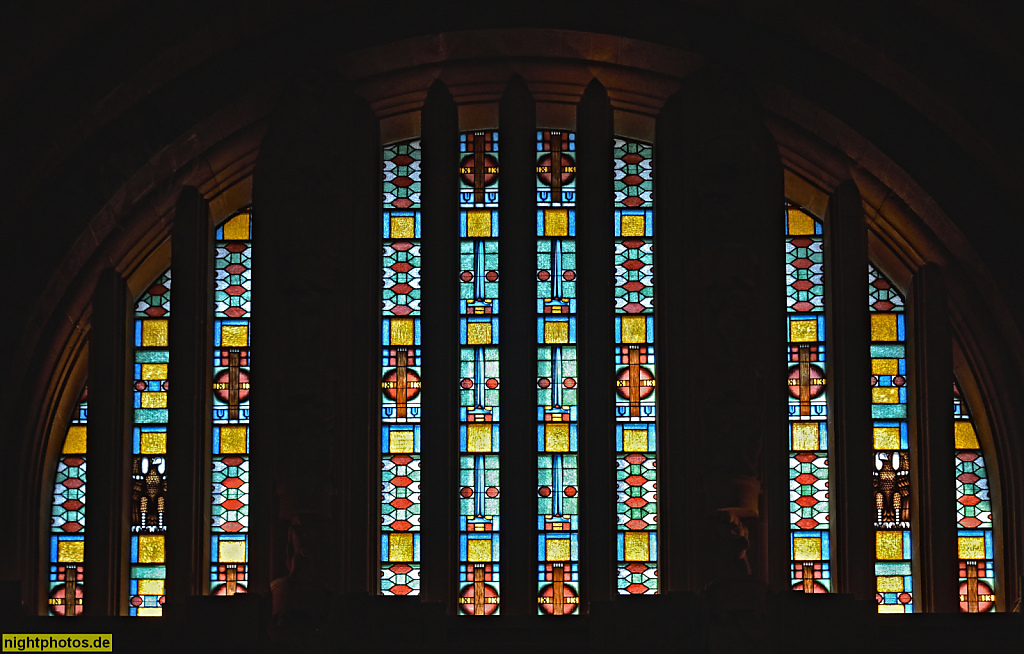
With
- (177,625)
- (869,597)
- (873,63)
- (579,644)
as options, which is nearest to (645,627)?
(579,644)

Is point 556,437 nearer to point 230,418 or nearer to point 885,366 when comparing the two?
point 230,418

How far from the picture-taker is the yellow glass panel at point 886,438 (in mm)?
27750

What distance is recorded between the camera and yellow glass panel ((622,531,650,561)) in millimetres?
26547

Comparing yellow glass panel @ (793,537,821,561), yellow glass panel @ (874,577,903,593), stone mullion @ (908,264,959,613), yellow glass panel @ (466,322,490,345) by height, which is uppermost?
yellow glass panel @ (466,322,490,345)

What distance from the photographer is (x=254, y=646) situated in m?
24.7

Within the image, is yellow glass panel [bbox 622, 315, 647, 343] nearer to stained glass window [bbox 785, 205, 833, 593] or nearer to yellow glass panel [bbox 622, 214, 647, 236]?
yellow glass panel [bbox 622, 214, 647, 236]

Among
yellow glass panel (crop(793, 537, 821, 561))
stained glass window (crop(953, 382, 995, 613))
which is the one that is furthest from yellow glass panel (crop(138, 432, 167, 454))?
stained glass window (crop(953, 382, 995, 613))

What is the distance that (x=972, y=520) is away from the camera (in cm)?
2778

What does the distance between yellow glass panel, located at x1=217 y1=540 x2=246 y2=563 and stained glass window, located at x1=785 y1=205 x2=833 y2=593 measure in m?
5.78

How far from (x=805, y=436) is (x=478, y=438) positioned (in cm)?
356

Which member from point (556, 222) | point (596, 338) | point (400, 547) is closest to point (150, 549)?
point (400, 547)

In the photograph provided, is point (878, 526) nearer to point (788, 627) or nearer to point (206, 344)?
point (788, 627)

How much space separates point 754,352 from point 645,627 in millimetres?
2920

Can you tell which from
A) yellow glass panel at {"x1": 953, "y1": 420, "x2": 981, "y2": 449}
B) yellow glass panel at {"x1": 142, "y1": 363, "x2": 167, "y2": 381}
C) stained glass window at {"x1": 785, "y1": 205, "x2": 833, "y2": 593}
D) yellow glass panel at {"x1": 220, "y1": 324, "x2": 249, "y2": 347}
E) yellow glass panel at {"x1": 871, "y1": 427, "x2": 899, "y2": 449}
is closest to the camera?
stained glass window at {"x1": 785, "y1": 205, "x2": 833, "y2": 593}
